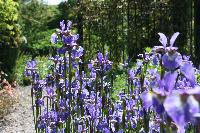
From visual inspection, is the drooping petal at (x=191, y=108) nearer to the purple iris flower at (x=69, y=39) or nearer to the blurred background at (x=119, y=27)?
the purple iris flower at (x=69, y=39)

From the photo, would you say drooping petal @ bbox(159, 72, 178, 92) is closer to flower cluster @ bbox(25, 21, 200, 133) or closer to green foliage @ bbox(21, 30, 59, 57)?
flower cluster @ bbox(25, 21, 200, 133)

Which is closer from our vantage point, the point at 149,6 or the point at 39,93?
the point at 39,93

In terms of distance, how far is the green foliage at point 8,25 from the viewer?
1255 centimetres

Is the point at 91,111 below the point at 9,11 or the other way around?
below

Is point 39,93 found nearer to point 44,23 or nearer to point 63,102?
point 63,102

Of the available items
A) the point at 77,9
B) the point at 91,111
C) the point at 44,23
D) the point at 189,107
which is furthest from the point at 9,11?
the point at 44,23

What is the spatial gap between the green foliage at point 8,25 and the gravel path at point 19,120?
249 cm

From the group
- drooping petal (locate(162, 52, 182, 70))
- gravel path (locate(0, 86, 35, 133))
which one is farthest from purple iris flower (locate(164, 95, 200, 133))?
gravel path (locate(0, 86, 35, 133))

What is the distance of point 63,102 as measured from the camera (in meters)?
3.76

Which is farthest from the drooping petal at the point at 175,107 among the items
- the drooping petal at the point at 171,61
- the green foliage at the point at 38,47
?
the green foliage at the point at 38,47

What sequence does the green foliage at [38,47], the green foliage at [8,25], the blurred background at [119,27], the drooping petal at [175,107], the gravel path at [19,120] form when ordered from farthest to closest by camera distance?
the green foliage at [38,47]
the blurred background at [119,27]
the green foliage at [8,25]
the gravel path at [19,120]
the drooping petal at [175,107]

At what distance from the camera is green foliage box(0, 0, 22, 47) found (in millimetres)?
12555

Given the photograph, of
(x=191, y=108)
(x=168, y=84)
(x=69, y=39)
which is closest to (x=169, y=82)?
(x=168, y=84)

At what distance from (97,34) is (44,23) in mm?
18313
